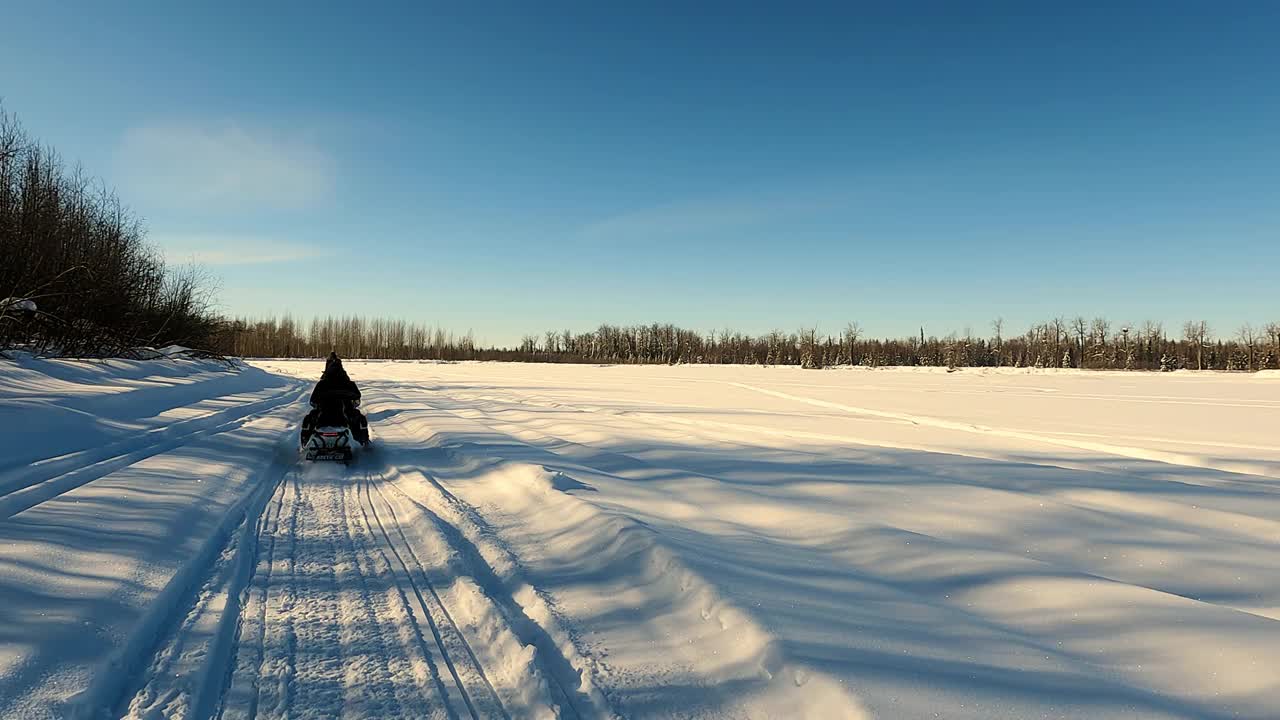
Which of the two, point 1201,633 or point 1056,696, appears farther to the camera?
point 1201,633

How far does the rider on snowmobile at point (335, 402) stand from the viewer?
9031 mm

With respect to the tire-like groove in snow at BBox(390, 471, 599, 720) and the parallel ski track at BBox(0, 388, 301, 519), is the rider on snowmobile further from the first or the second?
the tire-like groove in snow at BBox(390, 471, 599, 720)

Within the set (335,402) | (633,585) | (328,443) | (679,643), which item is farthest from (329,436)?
(679,643)

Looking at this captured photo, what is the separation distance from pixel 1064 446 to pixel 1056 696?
391 inches

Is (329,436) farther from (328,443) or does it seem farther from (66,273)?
(66,273)

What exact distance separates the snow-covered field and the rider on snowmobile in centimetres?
80

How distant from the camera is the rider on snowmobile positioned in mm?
9031

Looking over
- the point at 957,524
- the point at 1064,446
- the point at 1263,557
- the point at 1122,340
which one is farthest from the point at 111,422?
the point at 1122,340

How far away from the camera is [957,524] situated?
5.41 metres

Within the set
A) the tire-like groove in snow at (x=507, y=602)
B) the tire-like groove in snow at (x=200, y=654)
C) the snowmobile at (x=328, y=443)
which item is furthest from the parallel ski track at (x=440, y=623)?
the snowmobile at (x=328, y=443)

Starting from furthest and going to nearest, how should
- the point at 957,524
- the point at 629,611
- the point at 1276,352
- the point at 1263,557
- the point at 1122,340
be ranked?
1. the point at 1122,340
2. the point at 1276,352
3. the point at 957,524
4. the point at 1263,557
5. the point at 629,611

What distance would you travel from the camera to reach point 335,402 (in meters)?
9.09

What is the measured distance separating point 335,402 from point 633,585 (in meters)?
6.75

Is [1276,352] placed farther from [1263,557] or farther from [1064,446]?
[1263,557]
